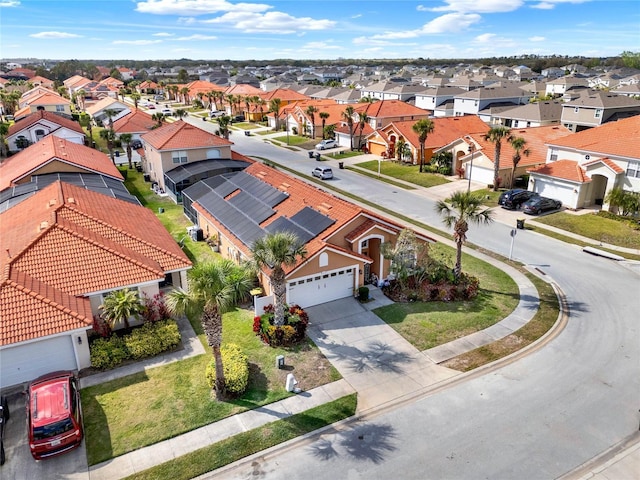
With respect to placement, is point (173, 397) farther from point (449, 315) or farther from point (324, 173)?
point (324, 173)

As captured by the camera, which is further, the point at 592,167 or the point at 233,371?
the point at 592,167

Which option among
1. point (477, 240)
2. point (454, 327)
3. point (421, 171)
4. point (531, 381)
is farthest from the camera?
point (421, 171)

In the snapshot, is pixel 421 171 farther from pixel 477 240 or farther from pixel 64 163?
pixel 64 163

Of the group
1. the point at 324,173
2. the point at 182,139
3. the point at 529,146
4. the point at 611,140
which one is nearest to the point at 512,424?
the point at 611,140

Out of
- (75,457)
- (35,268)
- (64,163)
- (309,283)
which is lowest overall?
(75,457)

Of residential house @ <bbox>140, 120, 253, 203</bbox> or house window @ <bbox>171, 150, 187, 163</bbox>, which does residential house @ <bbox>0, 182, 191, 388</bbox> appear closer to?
residential house @ <bbox>140, 120, 253, 203</bbox>

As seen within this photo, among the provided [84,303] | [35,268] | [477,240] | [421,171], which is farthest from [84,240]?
[421,171]
